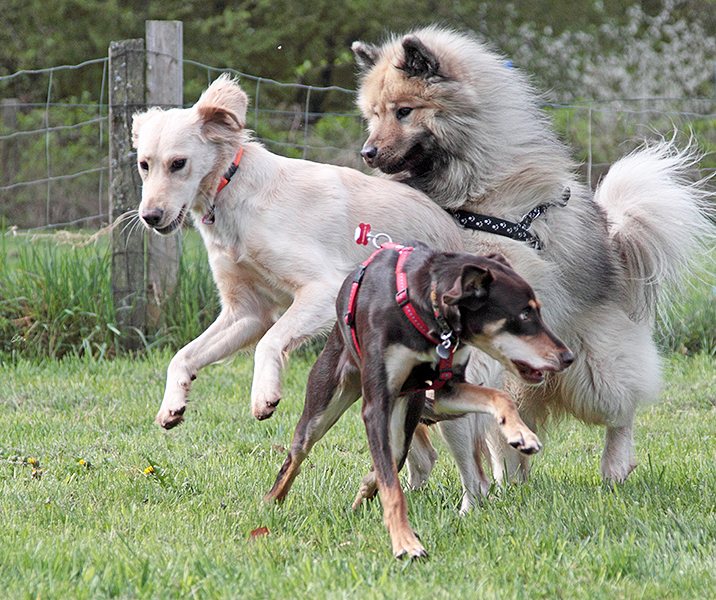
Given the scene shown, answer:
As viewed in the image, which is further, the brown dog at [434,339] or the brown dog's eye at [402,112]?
the brown dog's eye at [402,112]

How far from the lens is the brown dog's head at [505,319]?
2744 millimetres

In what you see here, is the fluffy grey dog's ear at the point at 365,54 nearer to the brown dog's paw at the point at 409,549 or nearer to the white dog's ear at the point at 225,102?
the white dog's ear at the point at 225,102

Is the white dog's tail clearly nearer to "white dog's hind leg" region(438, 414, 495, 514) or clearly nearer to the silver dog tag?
"white dog's hind leg" region(438, 414, 495, 514)

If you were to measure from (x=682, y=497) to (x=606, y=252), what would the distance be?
1.31 meters

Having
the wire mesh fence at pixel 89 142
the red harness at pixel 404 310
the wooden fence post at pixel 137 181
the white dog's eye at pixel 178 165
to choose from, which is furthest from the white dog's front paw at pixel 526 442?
the wire mesh fence at pixel 89 142

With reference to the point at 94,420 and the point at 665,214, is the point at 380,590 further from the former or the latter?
the point at 94,420

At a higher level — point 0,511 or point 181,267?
point 0,511

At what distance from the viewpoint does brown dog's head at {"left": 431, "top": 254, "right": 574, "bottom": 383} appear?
2.74m

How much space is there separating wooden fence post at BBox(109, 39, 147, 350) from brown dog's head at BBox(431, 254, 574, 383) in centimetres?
423

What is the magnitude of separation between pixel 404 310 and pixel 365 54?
6.16 feet

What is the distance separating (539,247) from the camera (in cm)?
392

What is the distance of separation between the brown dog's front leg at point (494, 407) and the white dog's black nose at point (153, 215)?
141 cm

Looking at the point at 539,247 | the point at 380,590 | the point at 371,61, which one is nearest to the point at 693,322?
the point at 539,247

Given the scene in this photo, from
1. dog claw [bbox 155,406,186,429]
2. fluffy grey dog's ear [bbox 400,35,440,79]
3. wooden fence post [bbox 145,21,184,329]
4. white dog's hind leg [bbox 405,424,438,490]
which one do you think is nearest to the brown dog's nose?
fluffy grey dog's ear [bbox 400,35,440,79]
